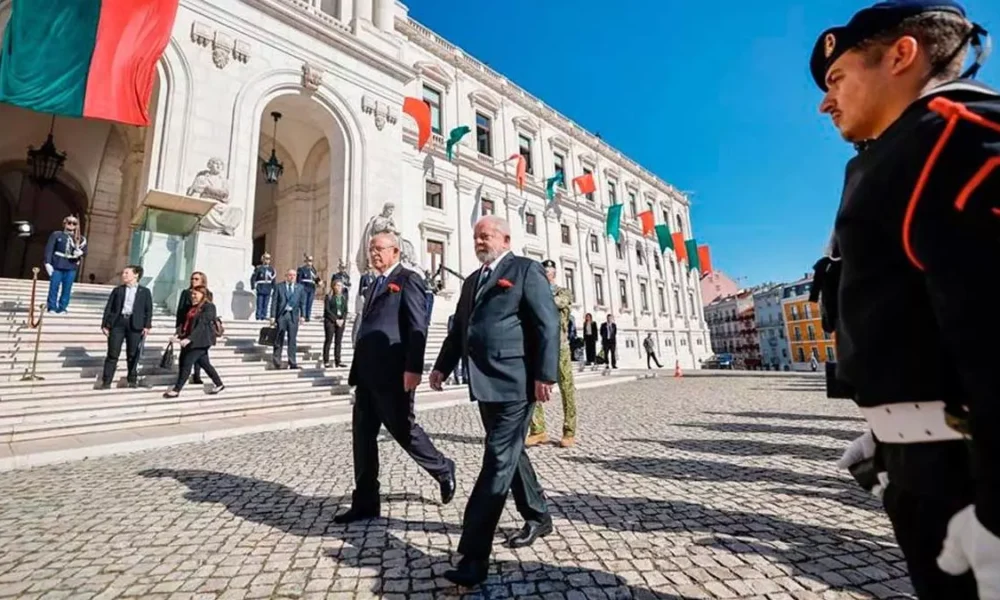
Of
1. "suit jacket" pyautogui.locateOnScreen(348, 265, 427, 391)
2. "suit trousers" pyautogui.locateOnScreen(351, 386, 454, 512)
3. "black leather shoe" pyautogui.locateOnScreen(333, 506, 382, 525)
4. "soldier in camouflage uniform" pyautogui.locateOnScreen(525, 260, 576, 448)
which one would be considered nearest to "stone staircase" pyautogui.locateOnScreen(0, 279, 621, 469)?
"soldier in camouflage uniform" pyautogui.locateOnScreen(525, 260, 576, 448)

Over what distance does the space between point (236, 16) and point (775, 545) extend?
17325mm

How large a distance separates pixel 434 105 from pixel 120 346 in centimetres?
1853

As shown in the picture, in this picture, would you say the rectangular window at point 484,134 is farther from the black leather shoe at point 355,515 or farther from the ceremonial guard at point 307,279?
the black leather shoe at point 355,515

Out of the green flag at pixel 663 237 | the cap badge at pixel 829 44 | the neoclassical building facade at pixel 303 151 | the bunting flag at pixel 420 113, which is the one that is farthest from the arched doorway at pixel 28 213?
the green flag at pixel 663 237

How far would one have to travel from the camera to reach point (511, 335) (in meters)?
2.38

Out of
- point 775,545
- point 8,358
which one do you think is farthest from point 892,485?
point 8,358

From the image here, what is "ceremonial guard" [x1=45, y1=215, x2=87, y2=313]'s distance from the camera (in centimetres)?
775

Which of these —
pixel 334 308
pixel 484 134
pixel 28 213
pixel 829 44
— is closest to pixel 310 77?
pixel 334 308

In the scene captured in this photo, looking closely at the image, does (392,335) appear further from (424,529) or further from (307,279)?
(307,279)

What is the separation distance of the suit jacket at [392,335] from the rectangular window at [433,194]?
58.7ft

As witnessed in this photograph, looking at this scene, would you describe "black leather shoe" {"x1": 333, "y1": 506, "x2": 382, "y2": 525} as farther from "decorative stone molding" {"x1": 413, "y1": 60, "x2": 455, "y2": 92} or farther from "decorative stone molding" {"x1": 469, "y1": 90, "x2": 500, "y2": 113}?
"decorative stone molding" {"x1": 469, "y1": 90, "x2": 500, "y2": 113}

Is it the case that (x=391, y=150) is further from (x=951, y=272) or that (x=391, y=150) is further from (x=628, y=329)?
(x=628, y=329)

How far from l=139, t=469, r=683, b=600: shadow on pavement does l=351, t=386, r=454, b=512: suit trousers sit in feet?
0.69

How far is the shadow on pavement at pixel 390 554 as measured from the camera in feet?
6.56
